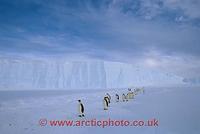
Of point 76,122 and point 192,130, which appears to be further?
point 76,122

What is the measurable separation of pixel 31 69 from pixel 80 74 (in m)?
28.4

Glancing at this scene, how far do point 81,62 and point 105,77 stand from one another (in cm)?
1654

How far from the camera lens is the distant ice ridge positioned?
131 metres

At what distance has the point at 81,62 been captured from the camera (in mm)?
141125

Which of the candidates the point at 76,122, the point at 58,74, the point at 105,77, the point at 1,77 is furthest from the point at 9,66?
the point at 76,122

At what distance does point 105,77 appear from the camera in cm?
13825

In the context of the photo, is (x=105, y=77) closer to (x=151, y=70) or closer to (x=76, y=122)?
(x=151, y=70)

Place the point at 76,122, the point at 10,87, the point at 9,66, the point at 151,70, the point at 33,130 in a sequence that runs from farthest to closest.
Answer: the point at 151,70
the point at 9,66
the point at 10,87
the point at 76,122
the point at 33,130

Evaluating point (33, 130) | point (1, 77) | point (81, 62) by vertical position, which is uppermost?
point (81, 62)

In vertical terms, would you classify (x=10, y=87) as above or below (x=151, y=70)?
below

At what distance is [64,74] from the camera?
137375 mm

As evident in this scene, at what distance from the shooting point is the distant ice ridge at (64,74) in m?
131

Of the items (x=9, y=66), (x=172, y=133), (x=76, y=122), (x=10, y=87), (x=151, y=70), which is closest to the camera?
(x=172, y=133)

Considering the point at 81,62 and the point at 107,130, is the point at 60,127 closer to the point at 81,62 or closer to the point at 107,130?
the point at 107,130
